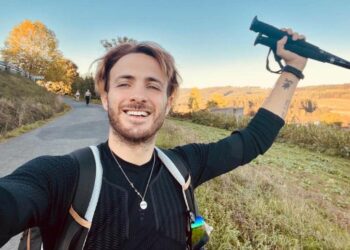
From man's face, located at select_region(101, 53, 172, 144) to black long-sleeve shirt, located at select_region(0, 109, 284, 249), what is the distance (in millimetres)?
165

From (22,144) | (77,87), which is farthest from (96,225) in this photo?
(77,87)

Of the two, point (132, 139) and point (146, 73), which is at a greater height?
point (146, 73)

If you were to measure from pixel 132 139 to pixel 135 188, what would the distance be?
288 millimetres

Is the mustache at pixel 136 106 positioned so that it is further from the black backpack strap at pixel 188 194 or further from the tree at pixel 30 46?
the tree at pixel 30 46

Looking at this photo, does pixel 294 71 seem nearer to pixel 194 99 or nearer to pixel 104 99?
pixel 104 99

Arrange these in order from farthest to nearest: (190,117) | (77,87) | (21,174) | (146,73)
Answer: (77,87) → (190,117) → (146,73) → (21,174)

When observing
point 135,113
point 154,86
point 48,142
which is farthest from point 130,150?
point 48,142

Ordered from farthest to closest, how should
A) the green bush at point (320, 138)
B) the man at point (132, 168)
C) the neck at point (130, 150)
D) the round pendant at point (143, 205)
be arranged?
the green bush at point (320, 138), the neck at point (130, 150), the round pendant at point (143, 205), the man at point (132, 168)

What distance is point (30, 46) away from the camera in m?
45.6

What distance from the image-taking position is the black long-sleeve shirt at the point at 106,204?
1508 millimetres

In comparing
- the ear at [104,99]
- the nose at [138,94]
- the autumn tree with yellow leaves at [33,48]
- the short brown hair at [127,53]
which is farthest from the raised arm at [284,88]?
the autumn tree with yellow leaves at [33,48]

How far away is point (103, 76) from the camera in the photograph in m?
2.43

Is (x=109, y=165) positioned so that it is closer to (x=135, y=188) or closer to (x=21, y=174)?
(x=135, y=188)

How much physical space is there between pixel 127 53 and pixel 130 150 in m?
0.64
